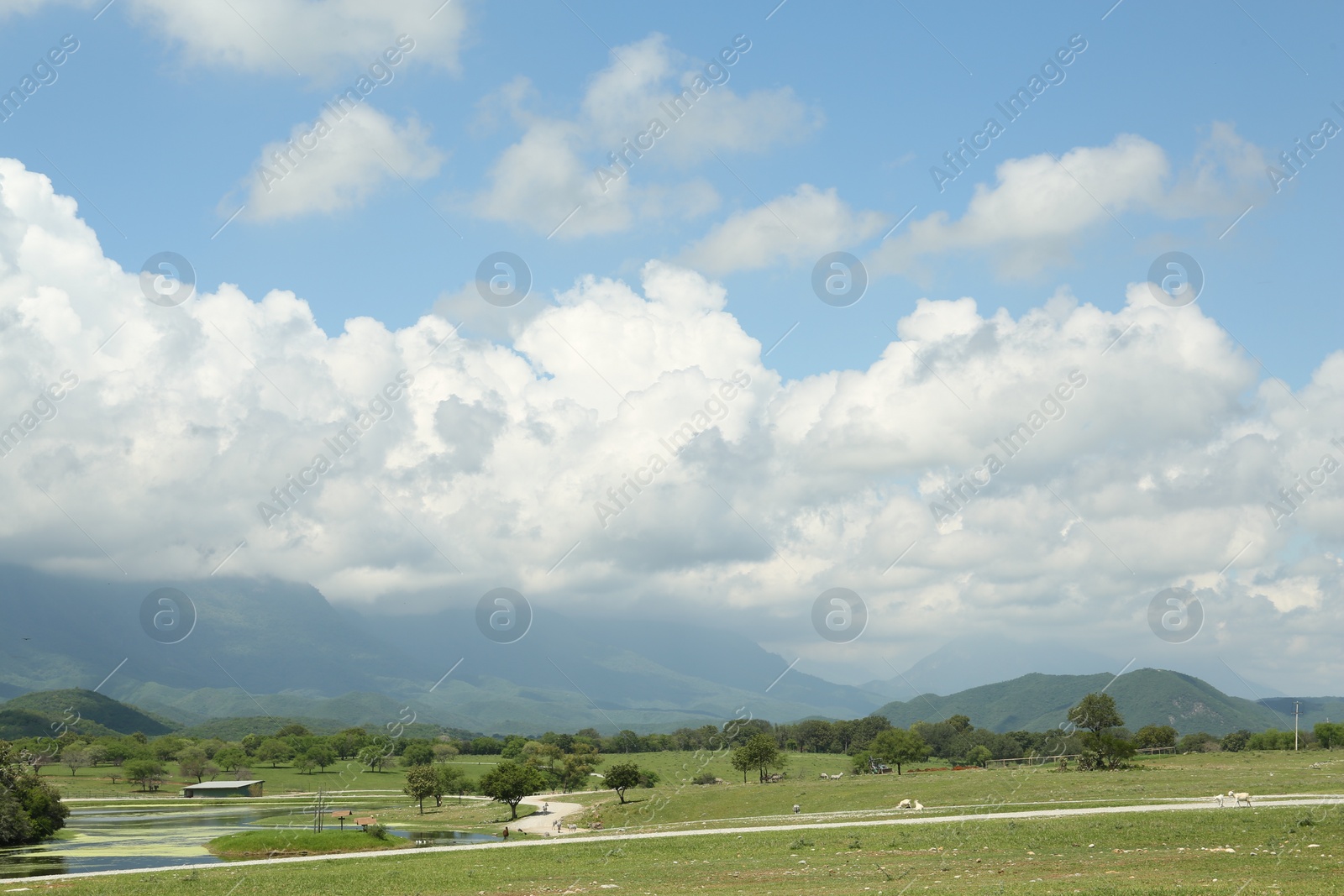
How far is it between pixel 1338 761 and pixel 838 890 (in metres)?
90.6

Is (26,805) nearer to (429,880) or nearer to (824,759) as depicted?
(429,880)

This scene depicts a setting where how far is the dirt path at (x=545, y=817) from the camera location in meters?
87.4

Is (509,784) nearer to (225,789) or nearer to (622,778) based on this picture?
(622,778)

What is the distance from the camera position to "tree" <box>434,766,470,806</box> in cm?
12653

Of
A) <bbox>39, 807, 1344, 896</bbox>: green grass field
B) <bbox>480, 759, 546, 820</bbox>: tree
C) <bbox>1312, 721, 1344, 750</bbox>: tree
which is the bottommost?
<bbox>1312, 721, 1344, 750</bbox>: tree

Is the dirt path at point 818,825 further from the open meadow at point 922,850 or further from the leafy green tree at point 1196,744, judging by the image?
the leafy green tree at point 1196,744

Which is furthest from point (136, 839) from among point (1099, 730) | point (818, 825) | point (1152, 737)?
point (1152, 737)

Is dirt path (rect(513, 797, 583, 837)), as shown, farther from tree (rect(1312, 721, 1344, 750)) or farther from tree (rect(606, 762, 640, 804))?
tree (rect(1312, 721, 1344, 750))

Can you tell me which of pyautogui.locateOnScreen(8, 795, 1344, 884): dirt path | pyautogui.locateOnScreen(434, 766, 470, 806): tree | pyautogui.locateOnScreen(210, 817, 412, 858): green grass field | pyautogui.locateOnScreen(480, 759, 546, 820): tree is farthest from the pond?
pyautogui.locateOnScreen(434, 766, 470, 806): tree

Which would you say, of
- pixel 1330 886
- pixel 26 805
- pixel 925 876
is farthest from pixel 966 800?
pixel 26 805

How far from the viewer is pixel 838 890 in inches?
1177

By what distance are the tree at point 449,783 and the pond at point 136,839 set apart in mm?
19463

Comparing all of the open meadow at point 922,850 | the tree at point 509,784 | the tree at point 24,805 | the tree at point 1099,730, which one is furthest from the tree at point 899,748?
the tree at point 24,805

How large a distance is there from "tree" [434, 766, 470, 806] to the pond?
19.5 m
